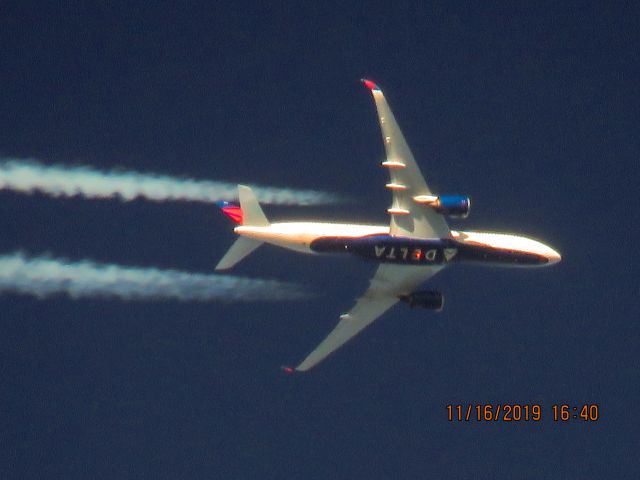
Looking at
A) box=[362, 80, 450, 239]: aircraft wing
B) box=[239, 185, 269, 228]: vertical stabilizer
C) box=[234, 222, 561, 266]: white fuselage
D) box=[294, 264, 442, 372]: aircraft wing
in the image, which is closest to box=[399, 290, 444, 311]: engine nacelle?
box=[294, 264, 442, 372]: aircraft wing

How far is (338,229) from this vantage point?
79125 mm

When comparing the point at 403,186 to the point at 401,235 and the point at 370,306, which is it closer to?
the point at 401,235

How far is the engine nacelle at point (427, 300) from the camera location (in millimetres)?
83250

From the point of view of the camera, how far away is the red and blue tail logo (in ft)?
270

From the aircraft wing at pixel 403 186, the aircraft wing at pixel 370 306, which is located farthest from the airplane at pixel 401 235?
the aircraft wing at pixel 370 306

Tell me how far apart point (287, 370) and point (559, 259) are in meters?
12.9

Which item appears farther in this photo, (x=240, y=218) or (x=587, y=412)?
(x=587, y=412)

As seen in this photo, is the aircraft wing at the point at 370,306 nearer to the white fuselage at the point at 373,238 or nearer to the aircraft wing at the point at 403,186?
the white fuselage at the point at 373,238

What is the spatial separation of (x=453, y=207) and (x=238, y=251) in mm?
9217

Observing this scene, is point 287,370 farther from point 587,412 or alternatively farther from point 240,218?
point 587,412

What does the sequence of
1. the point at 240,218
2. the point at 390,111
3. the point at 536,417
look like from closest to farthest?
the point at 390,111
the point at 240,218
the point at 536,417

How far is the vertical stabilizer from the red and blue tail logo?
6.65 feet

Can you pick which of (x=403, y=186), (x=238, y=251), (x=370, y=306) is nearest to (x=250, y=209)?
(x=238, y=251)

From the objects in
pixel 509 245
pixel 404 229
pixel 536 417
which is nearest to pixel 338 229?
pixel 404 229
